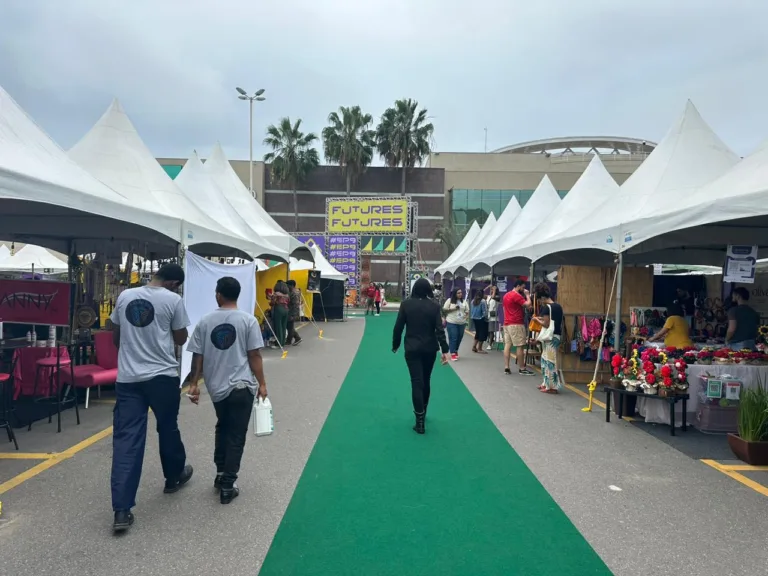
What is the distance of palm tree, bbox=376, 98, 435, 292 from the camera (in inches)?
1788

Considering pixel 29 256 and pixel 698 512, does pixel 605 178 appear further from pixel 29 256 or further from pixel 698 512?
pixel 29 256

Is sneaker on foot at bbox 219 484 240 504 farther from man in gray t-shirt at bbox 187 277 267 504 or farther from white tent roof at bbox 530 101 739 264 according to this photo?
white tent roof at bbox 530 101 739 264

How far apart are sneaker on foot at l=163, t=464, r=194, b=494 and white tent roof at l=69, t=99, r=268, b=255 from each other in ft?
15.0

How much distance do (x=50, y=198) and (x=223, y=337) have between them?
2674 millimetres

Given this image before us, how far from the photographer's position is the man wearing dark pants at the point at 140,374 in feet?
12.1

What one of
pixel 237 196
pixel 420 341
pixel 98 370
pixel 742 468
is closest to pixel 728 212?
pixel 742 468

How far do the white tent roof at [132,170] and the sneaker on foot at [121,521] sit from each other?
5288 mm

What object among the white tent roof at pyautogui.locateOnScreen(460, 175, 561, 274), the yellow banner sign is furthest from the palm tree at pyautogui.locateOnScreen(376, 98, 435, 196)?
the white tent roof at pyautogui.locateOnScreen(460, 175, 561, 274)

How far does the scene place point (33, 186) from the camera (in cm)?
495

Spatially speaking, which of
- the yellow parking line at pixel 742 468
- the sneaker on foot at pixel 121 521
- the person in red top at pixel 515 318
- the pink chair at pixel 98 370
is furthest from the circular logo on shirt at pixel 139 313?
the person in red top at pixel 515 318

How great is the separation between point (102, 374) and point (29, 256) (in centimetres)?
1592

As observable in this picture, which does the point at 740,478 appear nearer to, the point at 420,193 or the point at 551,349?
the point at 551,349

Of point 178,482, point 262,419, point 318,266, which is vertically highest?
point 318,266

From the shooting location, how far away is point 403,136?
45.9 metres
